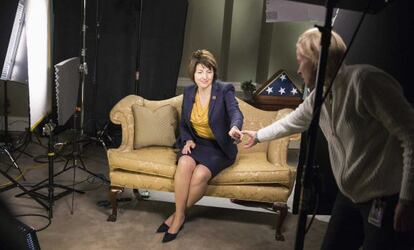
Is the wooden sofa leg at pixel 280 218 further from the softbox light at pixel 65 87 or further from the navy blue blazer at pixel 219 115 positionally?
the softbox light at pixel 65 87

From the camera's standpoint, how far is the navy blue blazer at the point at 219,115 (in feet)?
8.55

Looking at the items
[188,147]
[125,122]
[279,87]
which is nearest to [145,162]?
[188,147]

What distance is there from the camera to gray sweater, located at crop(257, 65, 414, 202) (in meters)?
1.11

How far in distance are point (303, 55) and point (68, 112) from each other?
1.83 meters

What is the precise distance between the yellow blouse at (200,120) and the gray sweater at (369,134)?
1337mm

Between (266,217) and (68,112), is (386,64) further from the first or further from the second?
(68,112)

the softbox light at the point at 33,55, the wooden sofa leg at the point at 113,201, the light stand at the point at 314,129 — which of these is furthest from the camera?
the wooden sofa leg at the point at 113,201

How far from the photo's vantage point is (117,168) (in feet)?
8.76

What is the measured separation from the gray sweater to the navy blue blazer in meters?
1.24

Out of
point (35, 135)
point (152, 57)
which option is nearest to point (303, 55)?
point (152, 57)

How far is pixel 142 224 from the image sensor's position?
265 cm

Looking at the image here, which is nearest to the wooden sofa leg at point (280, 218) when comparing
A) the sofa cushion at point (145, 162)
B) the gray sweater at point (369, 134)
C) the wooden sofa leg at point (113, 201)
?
the sofa cushion at point (145, 162)

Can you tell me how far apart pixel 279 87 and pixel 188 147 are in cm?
146

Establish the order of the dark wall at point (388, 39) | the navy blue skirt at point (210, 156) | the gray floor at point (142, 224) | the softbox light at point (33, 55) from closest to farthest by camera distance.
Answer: the dark wall at point (388, 39) < the softbox light at point (33, 55) < the gray floor at point (142, 224) < the navy blue skirt at point (210, 156)
